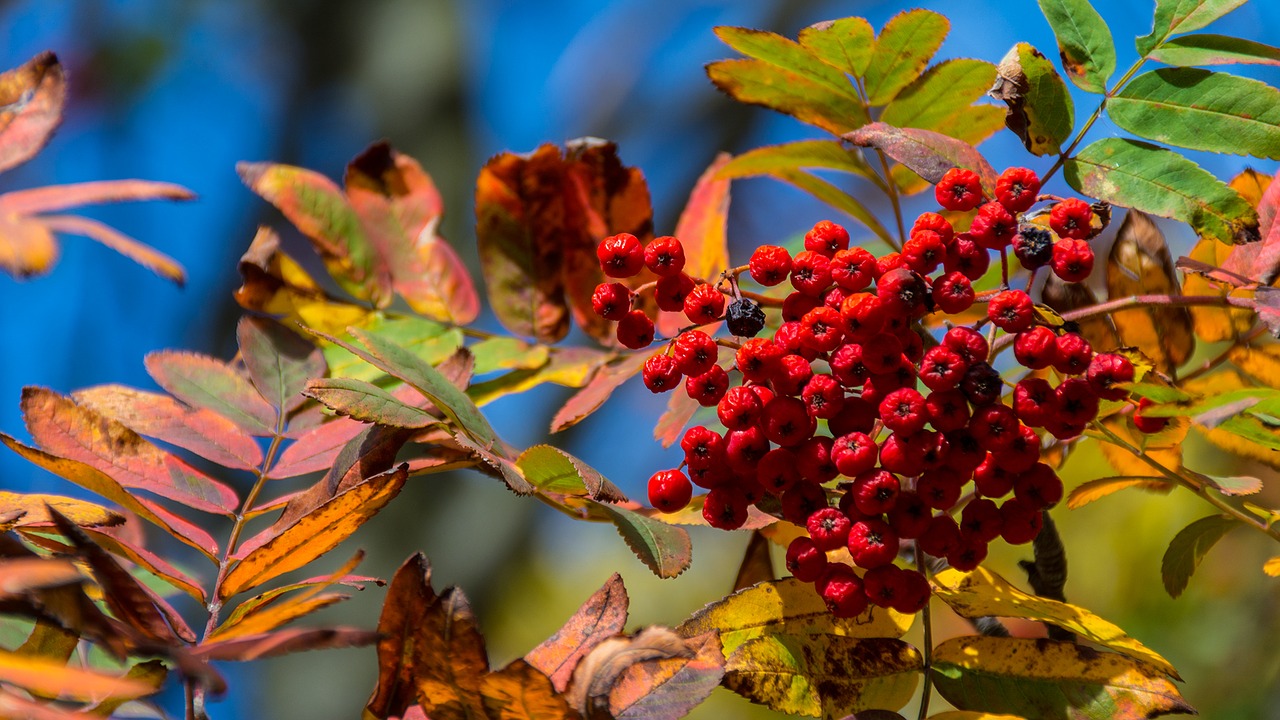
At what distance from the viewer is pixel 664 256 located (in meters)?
0.75

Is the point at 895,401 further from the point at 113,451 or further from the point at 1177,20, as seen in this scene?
the point at 113,451

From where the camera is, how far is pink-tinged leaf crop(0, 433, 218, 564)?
2.06 feet

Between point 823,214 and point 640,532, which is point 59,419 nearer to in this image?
point 640,532

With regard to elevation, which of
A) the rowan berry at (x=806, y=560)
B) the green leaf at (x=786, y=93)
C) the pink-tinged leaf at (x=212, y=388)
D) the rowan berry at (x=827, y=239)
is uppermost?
the green leaf at (x=786, y=93)

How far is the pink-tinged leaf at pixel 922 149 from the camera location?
2.35ft

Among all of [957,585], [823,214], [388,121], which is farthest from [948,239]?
[823,214]

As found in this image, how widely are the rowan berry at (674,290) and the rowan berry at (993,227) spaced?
21 centimetres

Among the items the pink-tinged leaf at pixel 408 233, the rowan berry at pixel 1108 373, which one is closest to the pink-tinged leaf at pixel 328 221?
the pink-tinged leaf at pixel 408 233

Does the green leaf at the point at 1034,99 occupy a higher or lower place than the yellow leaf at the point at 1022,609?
higher

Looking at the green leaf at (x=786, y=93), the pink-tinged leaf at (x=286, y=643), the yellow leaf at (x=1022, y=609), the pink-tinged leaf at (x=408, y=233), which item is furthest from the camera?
the pink-tinged leaf at (x=408, y=233)

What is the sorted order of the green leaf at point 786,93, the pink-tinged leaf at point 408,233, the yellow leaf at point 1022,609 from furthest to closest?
the pink-tinged leaf at point 408,233 < the green leaf at point 786,93 < the yellow leaf at point 1022,609

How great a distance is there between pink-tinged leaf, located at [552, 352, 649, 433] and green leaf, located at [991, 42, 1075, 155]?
36cm

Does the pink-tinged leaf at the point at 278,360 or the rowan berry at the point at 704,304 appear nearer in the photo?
the rowan berry at the point at 704,304

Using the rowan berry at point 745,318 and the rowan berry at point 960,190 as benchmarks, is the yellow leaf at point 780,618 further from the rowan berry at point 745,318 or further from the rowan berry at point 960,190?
the rowan berry at point 960,190
